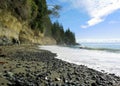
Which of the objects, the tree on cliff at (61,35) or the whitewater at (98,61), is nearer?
the whitewater at (98,61)

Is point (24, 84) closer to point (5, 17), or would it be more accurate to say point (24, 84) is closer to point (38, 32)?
point (5, 17)

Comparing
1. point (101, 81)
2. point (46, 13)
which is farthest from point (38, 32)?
point (101, 81)

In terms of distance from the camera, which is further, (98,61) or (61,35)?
(61,35)

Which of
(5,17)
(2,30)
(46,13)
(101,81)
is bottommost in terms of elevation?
(101,81)

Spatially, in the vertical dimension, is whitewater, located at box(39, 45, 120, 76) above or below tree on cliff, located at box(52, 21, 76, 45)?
below

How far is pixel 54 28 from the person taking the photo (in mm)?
109625

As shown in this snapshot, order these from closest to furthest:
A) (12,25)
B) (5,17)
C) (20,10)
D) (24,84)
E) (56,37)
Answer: (24,84), (5,17), (12,25), (20,10), (56,37)

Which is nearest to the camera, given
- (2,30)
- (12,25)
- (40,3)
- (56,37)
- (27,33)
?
(2,30)

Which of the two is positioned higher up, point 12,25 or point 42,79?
point 12,25

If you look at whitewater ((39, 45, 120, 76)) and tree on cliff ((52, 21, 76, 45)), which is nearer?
whitewater ((39, 45, 120, 76))

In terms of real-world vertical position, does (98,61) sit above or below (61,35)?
below

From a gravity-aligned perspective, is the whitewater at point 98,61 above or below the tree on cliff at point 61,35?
below

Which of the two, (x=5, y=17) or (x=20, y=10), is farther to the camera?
(x=20, y=10)

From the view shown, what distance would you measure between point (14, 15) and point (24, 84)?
2675cm
